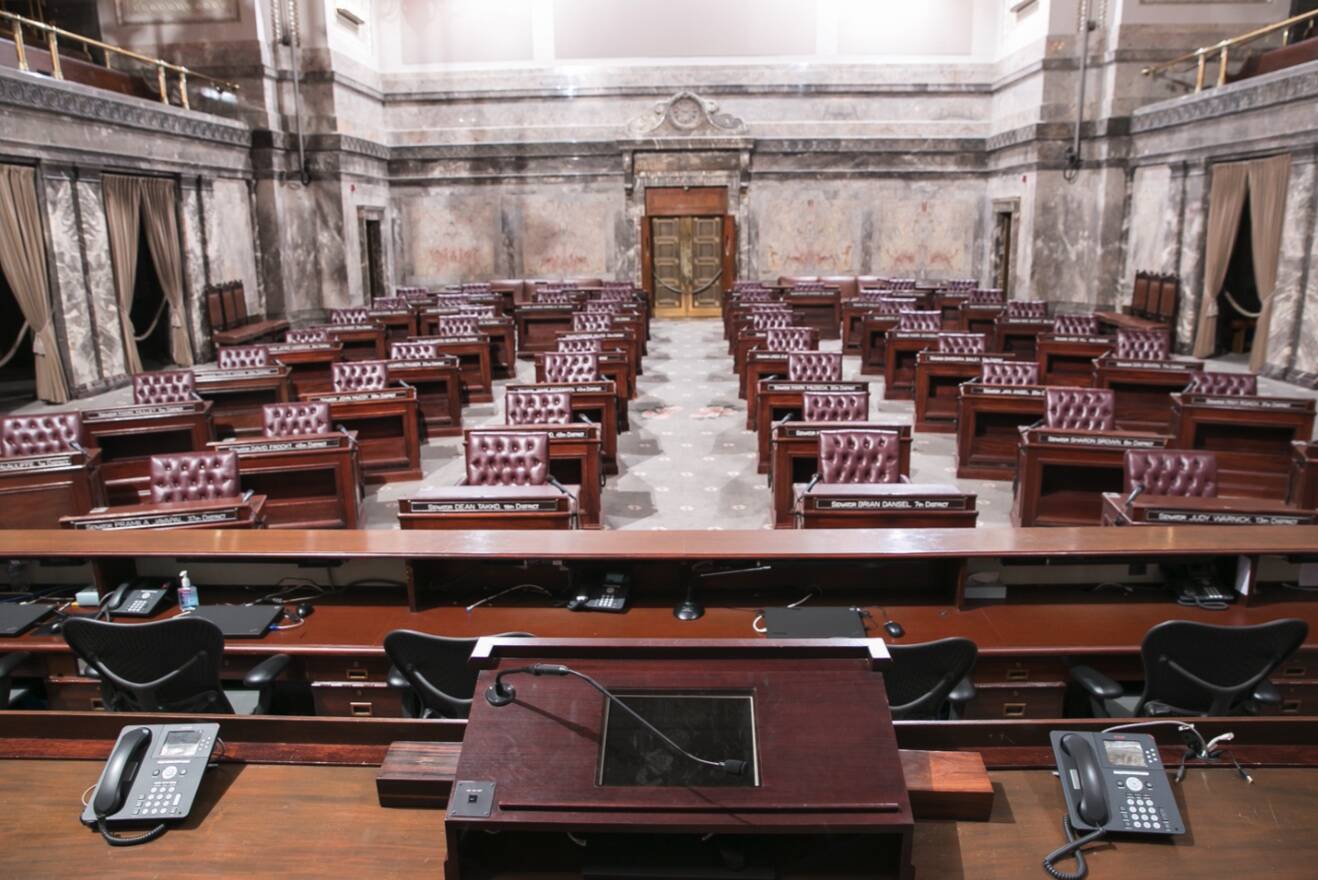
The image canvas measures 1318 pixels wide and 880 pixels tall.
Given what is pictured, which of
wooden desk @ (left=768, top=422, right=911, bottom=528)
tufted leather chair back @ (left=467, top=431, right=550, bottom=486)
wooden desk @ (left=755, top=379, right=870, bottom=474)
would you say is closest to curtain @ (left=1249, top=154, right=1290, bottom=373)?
wooden desk @ (left=755, top=379, right=870, bottom=474)

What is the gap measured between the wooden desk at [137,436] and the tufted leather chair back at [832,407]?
527cm

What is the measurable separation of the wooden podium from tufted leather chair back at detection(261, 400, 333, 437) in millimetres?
5974

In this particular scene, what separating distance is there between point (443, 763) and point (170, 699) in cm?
164

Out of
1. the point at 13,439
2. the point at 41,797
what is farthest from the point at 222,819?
the point at 13,439

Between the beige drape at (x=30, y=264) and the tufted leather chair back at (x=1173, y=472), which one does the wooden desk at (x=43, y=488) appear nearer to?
the beige drape at (x=30, y=264)

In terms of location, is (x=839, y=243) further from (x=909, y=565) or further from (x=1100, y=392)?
(x=909, y=565)

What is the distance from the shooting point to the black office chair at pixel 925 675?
120 inches

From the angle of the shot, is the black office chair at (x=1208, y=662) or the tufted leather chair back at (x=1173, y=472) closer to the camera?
the black office chair at (x=1208, y=662)

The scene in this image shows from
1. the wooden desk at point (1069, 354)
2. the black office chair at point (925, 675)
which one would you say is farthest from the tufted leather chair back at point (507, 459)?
the wooden desk at point (1069, 354)

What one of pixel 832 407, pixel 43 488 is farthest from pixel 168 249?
pixel 832 407

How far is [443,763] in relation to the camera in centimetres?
247

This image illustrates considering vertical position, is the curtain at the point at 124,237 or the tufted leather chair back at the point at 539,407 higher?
the curtain at the point at 124,237

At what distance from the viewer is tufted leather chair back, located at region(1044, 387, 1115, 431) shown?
7.51m

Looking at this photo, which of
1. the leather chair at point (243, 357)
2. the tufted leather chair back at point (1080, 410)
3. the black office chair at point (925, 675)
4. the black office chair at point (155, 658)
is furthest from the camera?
the leather chair at point (243, 357)
